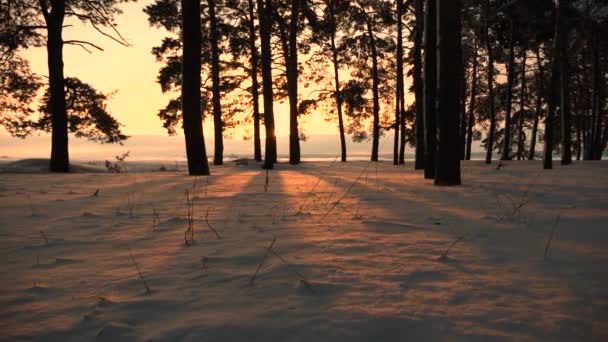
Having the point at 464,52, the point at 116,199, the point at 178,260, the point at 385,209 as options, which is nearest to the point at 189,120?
the point at 116,199

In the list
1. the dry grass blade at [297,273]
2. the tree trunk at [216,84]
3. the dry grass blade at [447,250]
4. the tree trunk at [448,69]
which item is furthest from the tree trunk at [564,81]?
the dry grass blade at [297,273]

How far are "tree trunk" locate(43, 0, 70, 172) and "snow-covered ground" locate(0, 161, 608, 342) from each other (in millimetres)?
9622

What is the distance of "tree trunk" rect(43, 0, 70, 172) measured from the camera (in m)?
12.2

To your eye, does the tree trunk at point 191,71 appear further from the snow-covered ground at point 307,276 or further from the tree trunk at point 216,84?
the tree trunk at point 216,84

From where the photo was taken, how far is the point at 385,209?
4.39m

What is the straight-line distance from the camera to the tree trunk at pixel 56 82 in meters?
12.2

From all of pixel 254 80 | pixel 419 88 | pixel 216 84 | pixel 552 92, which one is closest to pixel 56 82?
pixel 216 84

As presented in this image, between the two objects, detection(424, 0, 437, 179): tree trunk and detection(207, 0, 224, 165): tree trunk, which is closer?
detection(424, 0, 437, 179): tree trunk

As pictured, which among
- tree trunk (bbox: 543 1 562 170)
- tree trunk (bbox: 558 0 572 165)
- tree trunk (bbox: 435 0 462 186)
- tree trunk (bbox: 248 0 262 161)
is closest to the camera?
tree trunk (bbox: 435 0 462 186)

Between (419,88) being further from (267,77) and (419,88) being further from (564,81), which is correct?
(564,81)

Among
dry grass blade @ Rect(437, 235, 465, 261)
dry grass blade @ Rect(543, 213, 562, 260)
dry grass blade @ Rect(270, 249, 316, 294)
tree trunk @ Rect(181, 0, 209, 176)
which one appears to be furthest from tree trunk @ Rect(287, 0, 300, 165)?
dry grass blade @ Rect(270, 249, 316, 294)

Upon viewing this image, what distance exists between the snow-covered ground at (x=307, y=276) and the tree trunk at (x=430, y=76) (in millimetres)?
4634

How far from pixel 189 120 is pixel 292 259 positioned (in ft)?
26.4

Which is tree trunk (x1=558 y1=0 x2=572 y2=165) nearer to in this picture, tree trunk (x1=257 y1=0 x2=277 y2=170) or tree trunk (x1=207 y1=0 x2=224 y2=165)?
tree trunk (x1=257 y1=0 x2=277 y2=170)
